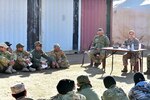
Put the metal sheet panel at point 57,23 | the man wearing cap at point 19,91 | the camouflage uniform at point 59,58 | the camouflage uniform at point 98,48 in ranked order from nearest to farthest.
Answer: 1. the man wearing cap at point 19,91
2. the camouflage uniform at point 59,58
3. the camouflage uniform at point 98,48
4. the metal sheet panel at point 57,23

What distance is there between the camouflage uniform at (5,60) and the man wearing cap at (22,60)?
1.05 feet

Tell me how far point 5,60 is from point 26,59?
0.71 m

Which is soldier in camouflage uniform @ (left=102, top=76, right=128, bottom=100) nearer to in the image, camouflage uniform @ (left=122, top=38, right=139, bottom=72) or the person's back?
the person's back

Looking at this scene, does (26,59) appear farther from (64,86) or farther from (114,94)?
(64,86)

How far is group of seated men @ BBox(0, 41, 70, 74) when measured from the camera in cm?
1030

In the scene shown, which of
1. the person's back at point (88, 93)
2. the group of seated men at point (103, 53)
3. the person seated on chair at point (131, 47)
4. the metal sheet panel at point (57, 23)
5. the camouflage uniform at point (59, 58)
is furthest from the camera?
the metal sheet panel at point (57, 23)

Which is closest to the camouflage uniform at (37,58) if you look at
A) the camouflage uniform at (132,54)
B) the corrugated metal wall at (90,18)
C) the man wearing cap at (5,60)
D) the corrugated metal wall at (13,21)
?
the man wearing cap at (5,60)

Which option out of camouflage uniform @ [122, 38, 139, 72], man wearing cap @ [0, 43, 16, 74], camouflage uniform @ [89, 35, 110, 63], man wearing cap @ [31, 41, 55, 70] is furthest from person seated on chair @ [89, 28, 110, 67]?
man wearing cap @ [0, 43, 16, 74]

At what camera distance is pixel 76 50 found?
15438mm

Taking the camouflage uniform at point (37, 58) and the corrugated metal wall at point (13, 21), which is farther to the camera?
the corrugated metal wall at point (13, 21)

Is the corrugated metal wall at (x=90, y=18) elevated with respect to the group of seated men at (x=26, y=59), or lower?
elevated

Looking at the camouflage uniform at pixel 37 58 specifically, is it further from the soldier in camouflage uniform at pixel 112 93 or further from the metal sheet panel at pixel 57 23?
the soldier in camouflage uniform at pixel 112 93

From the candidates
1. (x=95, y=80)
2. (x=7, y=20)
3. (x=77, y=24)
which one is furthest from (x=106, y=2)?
(x=95, y=80)

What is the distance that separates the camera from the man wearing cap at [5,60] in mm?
10227
